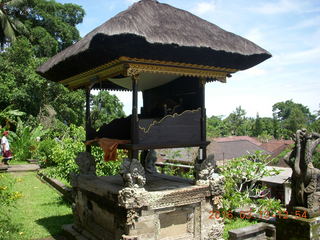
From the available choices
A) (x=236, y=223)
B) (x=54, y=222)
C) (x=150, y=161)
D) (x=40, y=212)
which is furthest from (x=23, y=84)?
(x=236, y=223)

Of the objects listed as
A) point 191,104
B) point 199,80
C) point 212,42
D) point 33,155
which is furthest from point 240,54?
point 33,155

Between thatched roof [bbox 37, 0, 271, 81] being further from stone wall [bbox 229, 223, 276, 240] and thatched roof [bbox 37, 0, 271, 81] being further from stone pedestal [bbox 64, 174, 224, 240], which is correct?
stone wall [bbox 229, 223, 276, 240]

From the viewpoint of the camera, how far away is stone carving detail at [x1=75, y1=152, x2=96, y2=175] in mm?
7461

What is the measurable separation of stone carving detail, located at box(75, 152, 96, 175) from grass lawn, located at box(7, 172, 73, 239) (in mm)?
1353

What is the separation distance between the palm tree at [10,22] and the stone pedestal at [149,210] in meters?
24.9

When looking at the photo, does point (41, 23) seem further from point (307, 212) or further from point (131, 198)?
point (307, 212)

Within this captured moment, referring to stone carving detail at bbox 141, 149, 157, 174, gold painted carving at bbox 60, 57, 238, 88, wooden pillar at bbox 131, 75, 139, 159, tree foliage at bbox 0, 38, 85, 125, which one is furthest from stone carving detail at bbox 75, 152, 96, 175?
tree foliage at bbox 0, 38, 85, 125

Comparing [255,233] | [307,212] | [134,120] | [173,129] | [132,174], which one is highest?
[134,120]

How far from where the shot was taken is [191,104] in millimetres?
7641

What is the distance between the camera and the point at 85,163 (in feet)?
24.5

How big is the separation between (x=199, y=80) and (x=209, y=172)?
1959 millimetres

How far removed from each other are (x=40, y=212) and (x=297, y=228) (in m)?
6.92

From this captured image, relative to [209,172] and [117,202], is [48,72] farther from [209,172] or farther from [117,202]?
[209,172]

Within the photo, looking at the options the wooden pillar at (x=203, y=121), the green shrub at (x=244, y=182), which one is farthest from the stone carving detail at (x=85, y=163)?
the green shrub at (x=244, y=182)
